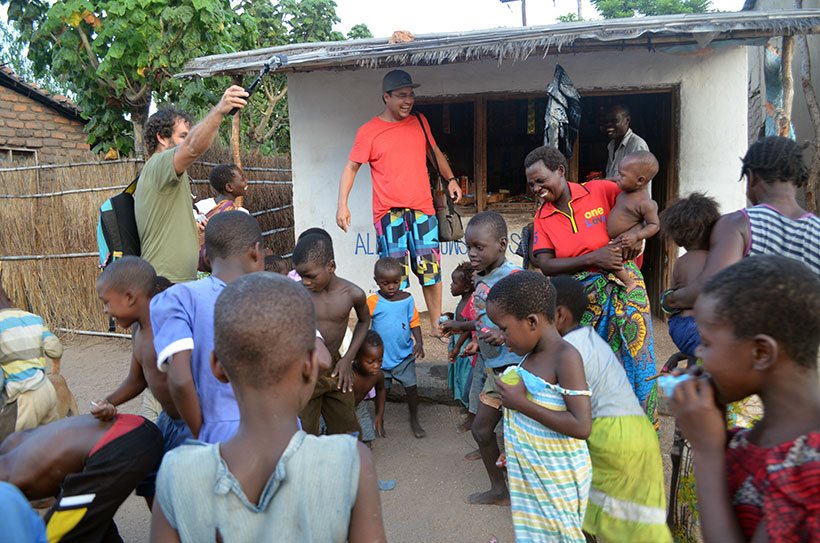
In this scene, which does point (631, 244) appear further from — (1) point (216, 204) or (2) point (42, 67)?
(2) point (42, 67)

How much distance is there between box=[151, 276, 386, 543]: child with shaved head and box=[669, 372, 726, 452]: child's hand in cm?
72

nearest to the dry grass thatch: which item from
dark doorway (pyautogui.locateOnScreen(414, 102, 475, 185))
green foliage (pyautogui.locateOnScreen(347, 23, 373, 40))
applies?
dark doorway (pyautogui.locateOnScreen(414, 102, 475, 185))

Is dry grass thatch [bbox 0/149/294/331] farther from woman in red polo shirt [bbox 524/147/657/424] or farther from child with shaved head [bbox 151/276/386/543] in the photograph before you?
child with shaved head [bbox 151/276/386/543]

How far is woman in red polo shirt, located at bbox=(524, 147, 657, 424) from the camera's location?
3.36 metres

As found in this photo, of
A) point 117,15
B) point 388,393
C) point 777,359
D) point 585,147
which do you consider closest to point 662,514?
point 777,359

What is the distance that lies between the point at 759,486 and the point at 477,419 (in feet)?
6.55

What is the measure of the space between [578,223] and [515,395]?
1475 mm

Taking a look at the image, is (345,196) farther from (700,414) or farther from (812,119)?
(812,119)

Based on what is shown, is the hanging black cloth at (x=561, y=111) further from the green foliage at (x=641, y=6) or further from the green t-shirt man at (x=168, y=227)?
the green foliage at (x=641, y=6)

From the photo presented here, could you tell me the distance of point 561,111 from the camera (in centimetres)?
570

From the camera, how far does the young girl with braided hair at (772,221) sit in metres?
2.23

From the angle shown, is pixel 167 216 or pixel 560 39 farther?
pixel 560 39

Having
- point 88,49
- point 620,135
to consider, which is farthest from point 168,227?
point 88,49

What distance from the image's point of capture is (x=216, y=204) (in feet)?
17.3
